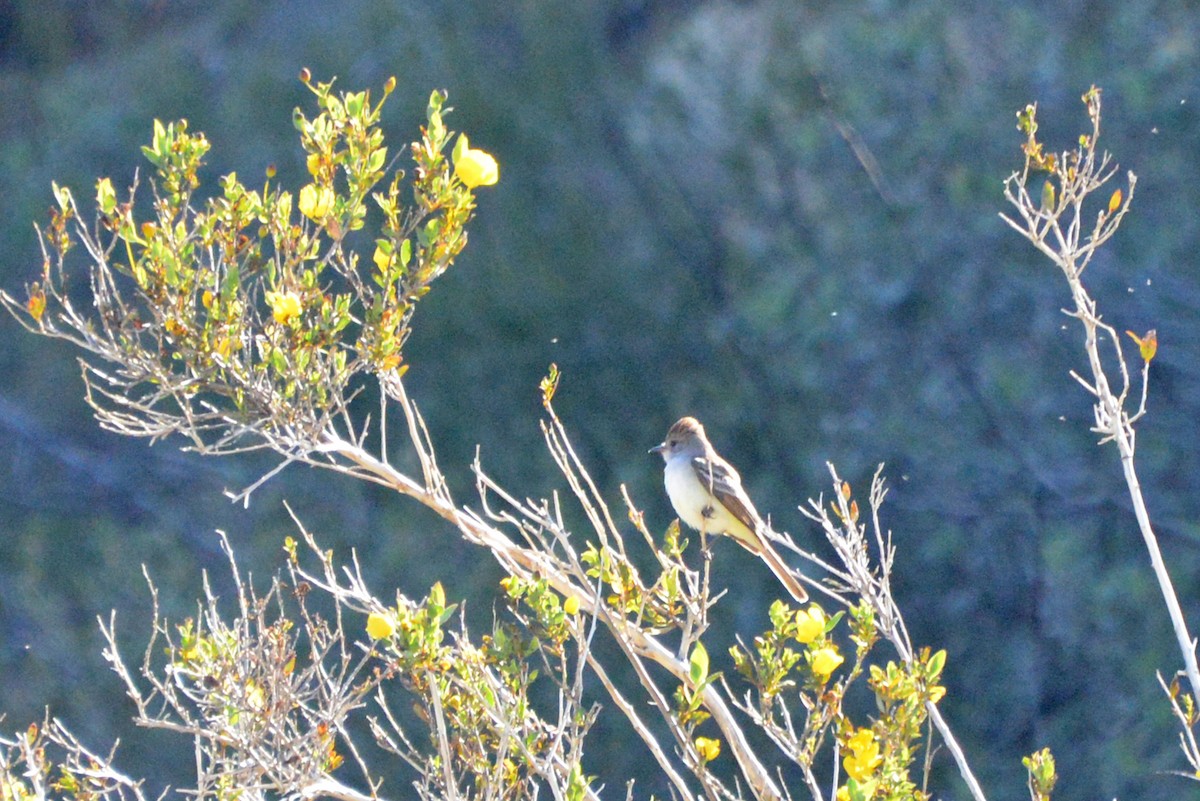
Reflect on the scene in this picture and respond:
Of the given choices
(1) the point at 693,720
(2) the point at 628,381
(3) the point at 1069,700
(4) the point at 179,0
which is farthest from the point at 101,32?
(1) the point at 693,720

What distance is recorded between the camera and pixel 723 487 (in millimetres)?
6059

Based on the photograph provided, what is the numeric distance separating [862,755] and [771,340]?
5.07m

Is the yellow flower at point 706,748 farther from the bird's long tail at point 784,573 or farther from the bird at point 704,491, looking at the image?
the bird at point 704,491

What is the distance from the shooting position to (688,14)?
9.12 m

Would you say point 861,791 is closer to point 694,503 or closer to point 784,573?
point 784,573

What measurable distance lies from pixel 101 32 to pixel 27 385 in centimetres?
293

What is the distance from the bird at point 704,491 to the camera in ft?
19.6

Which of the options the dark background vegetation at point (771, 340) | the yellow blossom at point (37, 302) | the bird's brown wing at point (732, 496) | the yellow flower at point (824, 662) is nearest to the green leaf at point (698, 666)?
the yellow flower at point (824, 662)

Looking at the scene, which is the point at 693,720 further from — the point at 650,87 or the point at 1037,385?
the point at 650,87

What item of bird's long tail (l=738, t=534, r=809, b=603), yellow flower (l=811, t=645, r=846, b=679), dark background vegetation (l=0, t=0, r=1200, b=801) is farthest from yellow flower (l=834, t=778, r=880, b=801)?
dark background vegetation (l=0, t=0, r=1200, b=801)

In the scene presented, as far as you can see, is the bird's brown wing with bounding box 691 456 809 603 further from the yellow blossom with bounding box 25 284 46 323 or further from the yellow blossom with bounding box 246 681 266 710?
the yellow blossom with bounding box 25 284 46 323

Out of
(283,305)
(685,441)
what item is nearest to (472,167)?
(283,305)

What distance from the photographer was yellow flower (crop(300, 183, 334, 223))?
11.4 feet

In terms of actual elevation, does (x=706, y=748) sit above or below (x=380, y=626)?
below
